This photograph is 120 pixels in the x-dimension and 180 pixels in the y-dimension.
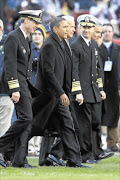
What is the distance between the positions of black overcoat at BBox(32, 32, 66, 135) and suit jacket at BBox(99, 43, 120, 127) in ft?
14.0

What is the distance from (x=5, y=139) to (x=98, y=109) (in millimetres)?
2463

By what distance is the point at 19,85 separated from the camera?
10555 millimetres

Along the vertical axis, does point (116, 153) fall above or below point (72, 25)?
below

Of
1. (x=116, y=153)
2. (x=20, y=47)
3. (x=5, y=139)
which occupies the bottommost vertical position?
(x=116, y=153)

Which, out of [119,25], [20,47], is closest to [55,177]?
[20,47]

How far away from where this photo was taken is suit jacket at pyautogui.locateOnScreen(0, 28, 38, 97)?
1045cm

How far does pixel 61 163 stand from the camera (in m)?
11.5

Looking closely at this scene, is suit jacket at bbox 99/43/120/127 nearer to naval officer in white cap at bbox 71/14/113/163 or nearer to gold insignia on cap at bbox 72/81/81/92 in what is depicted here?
naval officer in white cap at bbox 71/14/113/163

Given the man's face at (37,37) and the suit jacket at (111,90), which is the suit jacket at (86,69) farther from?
the suit jacket at (111,90)

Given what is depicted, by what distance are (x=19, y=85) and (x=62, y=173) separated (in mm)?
1336

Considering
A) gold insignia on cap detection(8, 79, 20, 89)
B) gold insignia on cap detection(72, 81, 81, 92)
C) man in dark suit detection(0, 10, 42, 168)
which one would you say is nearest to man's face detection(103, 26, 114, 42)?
gold insignia on cap detection(72, 81, 81, 92)

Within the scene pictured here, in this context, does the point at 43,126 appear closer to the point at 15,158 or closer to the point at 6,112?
the point at 15,158

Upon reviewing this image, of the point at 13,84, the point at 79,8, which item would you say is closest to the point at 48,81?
the point at 13,84

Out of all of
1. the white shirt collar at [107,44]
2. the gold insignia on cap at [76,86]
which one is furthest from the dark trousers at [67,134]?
the white shirt collar at [107,44]
